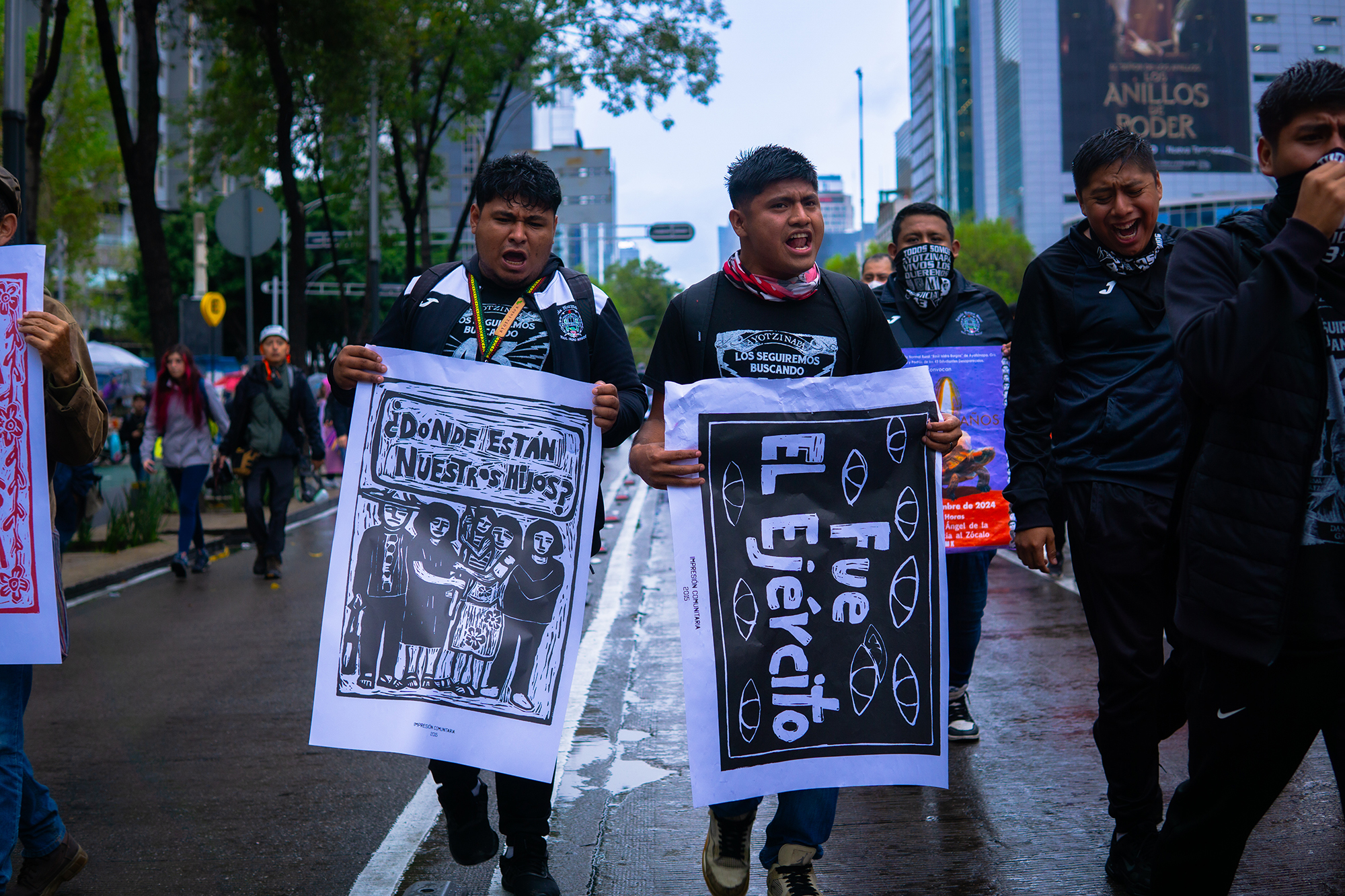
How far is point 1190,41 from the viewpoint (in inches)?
2869

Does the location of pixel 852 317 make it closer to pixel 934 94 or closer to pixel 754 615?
pixel 754 615

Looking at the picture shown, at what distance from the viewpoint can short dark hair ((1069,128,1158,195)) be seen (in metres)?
3.72

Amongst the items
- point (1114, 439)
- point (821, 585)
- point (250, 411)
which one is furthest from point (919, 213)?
point (250, 411)

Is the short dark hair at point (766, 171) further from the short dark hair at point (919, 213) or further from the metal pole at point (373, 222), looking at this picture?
the metal pole at point (373, 222)

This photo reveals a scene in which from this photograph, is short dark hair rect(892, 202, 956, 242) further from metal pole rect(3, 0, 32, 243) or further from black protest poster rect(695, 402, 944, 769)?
metal pole rect(3, 0, 32, 243)

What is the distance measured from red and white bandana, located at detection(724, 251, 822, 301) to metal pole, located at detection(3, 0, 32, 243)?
7967 mm

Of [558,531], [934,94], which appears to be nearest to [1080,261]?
[558,531]

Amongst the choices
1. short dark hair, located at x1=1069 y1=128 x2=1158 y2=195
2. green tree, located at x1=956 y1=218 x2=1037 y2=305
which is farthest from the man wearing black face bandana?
green tree, located at x1=956 y1=218 x2=1037 y2=305

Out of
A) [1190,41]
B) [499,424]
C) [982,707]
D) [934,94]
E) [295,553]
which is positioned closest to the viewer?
[499,424]

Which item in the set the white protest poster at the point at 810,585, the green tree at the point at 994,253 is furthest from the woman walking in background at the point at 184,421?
the green tree at the point at 994,253

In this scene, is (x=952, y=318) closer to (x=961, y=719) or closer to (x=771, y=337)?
(x=961, y=719)

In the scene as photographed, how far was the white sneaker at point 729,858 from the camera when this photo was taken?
11.1 feet

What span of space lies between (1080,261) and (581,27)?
2466 centimetres

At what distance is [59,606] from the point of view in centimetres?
354
